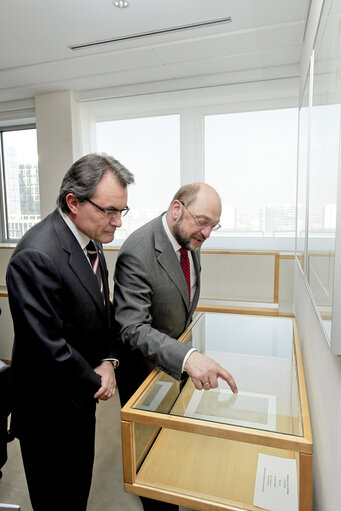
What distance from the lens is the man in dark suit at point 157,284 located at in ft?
3.94

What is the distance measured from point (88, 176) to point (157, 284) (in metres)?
0.48

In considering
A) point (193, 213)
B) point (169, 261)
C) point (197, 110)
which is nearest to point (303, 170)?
point (193, 213)

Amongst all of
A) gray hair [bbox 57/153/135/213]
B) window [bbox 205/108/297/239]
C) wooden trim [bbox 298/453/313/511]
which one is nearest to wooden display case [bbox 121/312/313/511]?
wooden trim [bbox 298/453/313/511]

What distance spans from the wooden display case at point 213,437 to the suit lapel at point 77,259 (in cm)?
37

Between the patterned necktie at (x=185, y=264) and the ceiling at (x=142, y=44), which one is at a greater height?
the ceiling at (x=142, y=44)

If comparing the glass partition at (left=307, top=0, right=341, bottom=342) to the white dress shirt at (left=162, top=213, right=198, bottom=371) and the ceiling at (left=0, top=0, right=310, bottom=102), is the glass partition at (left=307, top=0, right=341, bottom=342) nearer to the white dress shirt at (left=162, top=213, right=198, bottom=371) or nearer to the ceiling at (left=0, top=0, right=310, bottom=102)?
the white dress shirt at (left=162, top=213, right=198, bottom=371)

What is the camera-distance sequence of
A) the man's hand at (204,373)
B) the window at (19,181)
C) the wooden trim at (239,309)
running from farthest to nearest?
the window at (19,181) < the wooden trim at (239,309) < the man's hand at (204,373)

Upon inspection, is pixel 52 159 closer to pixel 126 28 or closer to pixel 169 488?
pixel 126 28

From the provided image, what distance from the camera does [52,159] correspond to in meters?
3.14

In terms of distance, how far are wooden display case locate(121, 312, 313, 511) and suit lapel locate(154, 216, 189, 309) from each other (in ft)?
1.19

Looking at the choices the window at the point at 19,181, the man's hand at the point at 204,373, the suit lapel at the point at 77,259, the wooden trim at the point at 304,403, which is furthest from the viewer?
the window at the point at 19,181

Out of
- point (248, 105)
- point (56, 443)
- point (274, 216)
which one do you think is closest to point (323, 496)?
point (56, 443)

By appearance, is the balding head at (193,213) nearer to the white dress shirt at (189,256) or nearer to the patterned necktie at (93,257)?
the white dress shirt at (189,256)

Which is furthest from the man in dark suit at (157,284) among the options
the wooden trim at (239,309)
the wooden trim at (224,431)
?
the wooden trim at (239,309)
